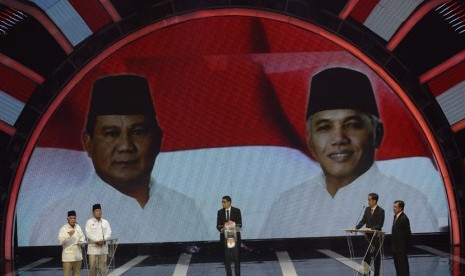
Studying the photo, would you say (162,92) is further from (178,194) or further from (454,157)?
(454,157)

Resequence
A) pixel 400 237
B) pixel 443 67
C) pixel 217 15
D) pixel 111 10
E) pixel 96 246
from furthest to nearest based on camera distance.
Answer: pixel 217 15 < pixel 111 10 < pixel 443 67 < pixel 96 246 < pixel 400 237

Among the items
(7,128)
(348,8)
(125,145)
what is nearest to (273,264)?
(125,145)

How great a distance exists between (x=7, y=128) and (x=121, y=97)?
2.71 meters

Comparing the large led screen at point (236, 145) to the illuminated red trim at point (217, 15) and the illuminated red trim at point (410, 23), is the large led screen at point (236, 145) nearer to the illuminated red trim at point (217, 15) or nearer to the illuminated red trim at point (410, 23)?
the illuminated red trim at point (217, 15)

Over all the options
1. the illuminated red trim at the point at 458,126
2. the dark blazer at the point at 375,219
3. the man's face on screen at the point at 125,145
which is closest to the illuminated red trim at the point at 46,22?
the man's face on screen at the point at 125,145

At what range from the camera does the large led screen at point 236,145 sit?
2239 centimetres

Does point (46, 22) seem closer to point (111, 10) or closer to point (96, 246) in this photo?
point (111, 10)

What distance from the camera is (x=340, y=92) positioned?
22562 mm

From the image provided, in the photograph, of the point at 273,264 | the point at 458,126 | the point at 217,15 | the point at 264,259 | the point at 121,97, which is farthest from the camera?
the point at 121,97

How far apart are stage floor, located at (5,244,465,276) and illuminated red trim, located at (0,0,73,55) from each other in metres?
4.92

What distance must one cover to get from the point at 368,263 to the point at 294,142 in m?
6.26

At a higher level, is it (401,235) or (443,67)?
(443,67)

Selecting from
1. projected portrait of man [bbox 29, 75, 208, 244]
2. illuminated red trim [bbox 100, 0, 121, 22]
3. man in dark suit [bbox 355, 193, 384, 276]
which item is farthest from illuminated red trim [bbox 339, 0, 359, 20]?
man in dark suit [bbox 355, 193, 384, 276]

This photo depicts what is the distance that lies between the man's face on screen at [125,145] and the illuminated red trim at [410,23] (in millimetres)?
5837
